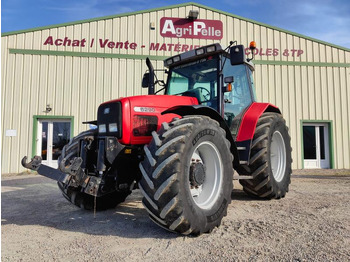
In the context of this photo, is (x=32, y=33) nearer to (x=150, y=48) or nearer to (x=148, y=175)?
(x=150, y=48)

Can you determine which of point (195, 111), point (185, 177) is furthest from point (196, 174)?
point (195, 111)

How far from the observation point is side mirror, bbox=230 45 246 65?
3.59 meters

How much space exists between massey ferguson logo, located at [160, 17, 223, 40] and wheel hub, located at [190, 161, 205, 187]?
9371mm

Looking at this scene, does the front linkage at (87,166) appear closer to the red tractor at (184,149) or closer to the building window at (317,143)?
the red tractor at (184,149)

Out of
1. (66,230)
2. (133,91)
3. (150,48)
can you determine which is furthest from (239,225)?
(150,48)

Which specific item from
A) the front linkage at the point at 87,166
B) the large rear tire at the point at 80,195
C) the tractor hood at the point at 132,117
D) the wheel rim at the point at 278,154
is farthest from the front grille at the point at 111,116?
the wheel rim at the point at 278,154

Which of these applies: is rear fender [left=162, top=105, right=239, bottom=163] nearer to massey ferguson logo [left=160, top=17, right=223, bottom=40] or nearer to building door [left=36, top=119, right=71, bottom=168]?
building door [left=36, top=119, right=71, bottom=168]

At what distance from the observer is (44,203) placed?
4.81 m

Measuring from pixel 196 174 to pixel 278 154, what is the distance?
8.96 ft

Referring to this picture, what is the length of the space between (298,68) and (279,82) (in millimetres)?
1113

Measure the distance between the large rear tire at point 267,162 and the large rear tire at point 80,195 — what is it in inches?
77.7

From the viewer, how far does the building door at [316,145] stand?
11680 millimetres

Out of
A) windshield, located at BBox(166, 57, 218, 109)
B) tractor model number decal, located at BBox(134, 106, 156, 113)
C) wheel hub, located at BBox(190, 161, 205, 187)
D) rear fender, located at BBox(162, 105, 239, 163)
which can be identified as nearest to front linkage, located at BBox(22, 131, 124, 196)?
tractor model number decal, located at BBox(134, 106, 156, 113)

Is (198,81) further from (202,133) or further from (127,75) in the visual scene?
(127,75)
